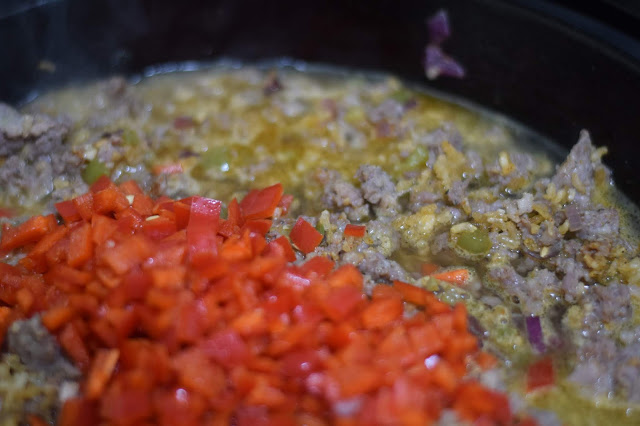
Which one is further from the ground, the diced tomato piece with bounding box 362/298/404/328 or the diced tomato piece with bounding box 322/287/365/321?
the diced tomato piece with bounding box 322/287/365/321

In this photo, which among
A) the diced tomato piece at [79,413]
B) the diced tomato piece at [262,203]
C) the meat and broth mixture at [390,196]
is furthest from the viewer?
the diced tomato piece at [262,203]

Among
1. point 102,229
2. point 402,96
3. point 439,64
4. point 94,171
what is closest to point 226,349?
point 102,229

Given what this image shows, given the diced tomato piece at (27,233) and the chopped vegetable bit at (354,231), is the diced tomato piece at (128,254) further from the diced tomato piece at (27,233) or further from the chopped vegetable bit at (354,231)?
the chopped vegetable bit at (354,231)

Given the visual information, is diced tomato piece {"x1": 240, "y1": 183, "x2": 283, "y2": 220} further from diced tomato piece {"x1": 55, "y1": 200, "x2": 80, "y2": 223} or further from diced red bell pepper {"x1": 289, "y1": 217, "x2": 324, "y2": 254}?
diced tomato piece {"x1": 55, "y1": 200, "x2": 80, "y2": 223}

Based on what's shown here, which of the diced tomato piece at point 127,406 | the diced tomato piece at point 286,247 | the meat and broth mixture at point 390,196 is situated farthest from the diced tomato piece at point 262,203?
the diced tomato piece at point 127,406

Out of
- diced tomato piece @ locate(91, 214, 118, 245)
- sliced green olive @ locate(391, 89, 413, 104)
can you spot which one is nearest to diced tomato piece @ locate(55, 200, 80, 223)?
diced tomato piece @ locate(91, 214, 118, 245)

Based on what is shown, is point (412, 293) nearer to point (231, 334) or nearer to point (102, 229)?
point (231, 334)

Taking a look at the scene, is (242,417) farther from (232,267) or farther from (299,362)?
(232,267)

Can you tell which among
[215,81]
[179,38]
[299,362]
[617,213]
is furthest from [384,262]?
[179,38]

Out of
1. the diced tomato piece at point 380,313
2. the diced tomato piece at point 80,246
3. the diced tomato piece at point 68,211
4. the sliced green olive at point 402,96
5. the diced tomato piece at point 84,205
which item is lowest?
the diced tomato piece at point 68,211
